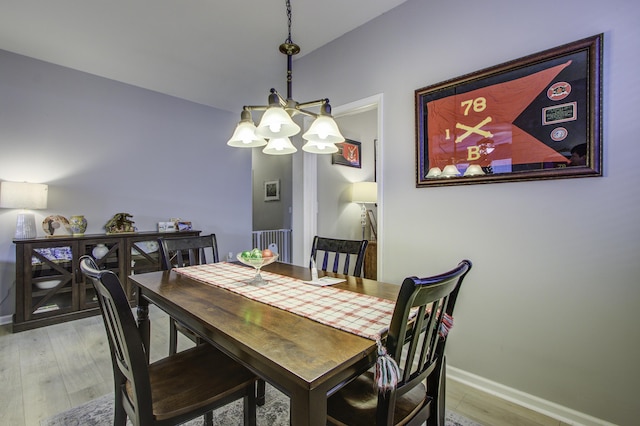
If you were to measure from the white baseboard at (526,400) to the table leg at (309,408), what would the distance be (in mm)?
1534

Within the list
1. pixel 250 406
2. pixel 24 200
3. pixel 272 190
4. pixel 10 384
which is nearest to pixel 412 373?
pixel 250 406

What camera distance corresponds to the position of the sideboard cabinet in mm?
2758

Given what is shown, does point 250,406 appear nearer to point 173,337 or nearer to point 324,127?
point 173,337

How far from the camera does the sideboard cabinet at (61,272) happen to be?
276 cm

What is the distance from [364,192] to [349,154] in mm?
582

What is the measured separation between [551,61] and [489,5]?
1.83ft

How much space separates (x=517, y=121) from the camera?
5.60 ft

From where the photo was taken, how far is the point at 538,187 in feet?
5.46

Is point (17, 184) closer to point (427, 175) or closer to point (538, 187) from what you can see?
point (427, 175)

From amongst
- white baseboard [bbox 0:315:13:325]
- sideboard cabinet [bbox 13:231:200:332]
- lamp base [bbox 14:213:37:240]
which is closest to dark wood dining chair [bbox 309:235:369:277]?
sideboard cabinet [bbox 13:231:200:332]

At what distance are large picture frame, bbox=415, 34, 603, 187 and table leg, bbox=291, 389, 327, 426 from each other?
5.30ft

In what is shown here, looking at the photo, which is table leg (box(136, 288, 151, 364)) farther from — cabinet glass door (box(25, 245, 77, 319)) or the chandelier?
cabinet glass door (box(25, 245, 77, 319))

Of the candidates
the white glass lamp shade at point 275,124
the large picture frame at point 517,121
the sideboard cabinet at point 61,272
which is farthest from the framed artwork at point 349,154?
the sideboard cabinet at point 61,272

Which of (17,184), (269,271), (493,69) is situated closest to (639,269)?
(493,69)
